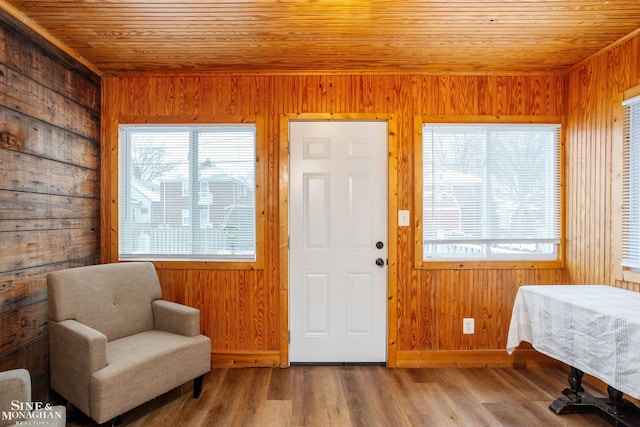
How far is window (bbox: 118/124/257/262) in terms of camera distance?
2.93m

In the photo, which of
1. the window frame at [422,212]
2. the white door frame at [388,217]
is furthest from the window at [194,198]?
the window frame at [422,212]

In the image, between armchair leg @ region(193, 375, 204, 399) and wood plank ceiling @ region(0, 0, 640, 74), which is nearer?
wood plank ceiling @ region(0, 0, 640, 74)

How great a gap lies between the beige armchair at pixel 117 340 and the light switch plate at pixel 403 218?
70.0 inches

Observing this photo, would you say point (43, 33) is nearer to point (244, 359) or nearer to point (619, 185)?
point (244, 359)

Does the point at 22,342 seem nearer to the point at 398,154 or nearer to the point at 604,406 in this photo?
A: the point at 398,154

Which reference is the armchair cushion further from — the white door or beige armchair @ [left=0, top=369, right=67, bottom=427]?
the white door

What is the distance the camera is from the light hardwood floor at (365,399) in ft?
6.93

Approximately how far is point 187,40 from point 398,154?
185 cm

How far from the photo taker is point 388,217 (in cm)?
289

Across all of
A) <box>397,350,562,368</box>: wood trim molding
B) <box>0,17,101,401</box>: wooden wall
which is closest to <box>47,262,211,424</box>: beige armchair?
<box>0,17,101,401</box>: wooden wall

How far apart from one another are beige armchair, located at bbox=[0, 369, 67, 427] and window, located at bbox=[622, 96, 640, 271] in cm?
340

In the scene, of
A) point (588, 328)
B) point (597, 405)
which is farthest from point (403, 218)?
point (597, 405)

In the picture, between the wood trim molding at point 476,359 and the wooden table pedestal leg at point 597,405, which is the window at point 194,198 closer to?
the wood trim molding at point 476,359

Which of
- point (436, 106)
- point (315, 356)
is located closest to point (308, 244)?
point (315, 356)
